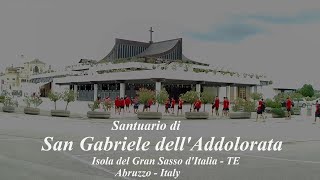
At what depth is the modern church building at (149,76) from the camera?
47.3 meters

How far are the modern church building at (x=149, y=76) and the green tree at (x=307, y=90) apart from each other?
6210 centimetres

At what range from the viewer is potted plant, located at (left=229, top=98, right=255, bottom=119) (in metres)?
29.9

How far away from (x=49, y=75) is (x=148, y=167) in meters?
68.4

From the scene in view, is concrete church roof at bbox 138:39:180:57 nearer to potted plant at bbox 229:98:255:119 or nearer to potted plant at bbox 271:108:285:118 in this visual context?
potted plant at bbox 229:98:255:119

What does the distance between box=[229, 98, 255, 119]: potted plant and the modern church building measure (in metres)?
14.5

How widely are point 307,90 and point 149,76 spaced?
298ft

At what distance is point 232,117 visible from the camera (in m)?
29.8

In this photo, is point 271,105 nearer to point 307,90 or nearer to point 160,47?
point 160,47

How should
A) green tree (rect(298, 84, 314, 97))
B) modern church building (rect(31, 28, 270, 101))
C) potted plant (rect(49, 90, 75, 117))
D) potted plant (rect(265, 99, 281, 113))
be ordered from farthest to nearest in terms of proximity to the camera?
green tree (rect(298, 84, 314, 97)) → modern church building (rect(31, 28, 270, 101)) → potted plant (rect(265, 99, 281, 113)) → potted plant (rect(49, 90, 75, 117))

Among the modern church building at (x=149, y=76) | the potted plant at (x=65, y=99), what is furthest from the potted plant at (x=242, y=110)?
the modern church building at (x=149, y=76)

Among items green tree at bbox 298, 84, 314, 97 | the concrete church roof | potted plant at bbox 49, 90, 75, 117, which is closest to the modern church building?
the concrete church roof

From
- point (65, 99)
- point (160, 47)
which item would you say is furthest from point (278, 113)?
point (160, 47)

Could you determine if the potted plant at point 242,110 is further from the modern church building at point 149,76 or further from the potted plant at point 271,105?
the modern church building at point 149,76

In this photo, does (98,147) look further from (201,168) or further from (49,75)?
(49,75)
